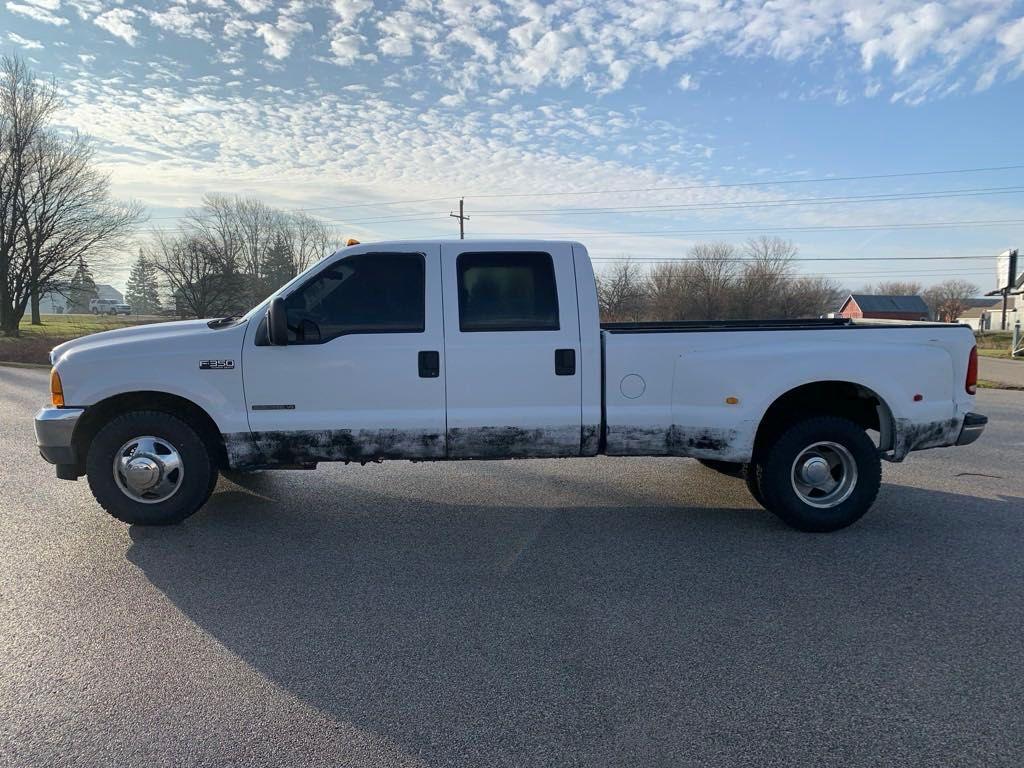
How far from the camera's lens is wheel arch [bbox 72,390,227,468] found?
4922 millimetres

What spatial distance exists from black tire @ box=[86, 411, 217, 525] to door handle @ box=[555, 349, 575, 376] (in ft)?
→ 8.74

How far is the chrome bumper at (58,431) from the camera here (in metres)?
4.75

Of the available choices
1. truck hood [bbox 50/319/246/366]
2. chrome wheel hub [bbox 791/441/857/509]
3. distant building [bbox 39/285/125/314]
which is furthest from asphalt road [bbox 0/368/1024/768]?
distant building [bbox 39/285/125/314]

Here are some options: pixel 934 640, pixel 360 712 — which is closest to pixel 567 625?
pixel 360 712

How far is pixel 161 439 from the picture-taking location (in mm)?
4871

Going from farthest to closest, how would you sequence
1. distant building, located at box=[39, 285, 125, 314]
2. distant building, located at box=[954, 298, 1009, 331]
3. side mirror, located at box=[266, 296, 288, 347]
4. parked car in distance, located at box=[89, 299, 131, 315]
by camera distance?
parked car in distance, located at box=[89, 299, 131, 315] → distant building, located at box=[39, 285, 125, 314] → distant building, located at box=[954, 298, 1009, 331] → side mirror, located at box=[266, 296, 288, 347]

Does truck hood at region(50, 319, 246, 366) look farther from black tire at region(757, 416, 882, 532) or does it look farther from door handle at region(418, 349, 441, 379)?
black tire at region(757, 416, 882, 532)

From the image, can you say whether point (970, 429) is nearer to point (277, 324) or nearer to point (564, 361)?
point (564, 361)

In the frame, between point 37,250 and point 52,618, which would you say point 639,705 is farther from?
point 37,250

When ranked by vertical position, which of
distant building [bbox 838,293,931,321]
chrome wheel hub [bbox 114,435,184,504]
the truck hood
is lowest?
chrome wheel hub [bbox 114,435,184,504]

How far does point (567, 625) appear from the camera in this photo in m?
3.51

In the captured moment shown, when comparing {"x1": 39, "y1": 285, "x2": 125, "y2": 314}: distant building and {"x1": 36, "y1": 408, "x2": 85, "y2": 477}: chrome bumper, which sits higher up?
{"x1": 39, "y1": 285, "x2": 125, "y2": 314}: distant building

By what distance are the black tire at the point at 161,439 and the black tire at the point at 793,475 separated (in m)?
4.19

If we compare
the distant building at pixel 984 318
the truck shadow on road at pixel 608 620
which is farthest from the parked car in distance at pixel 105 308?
the truck shadow on road at pixel 608 620
